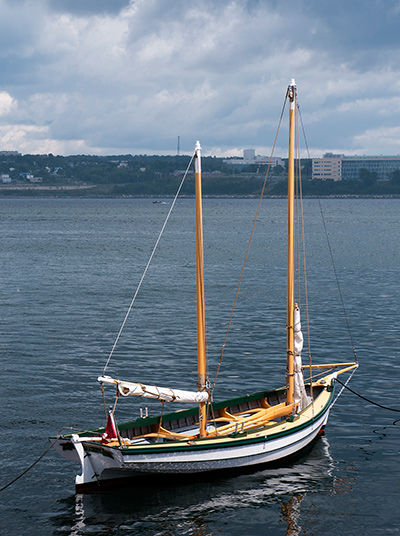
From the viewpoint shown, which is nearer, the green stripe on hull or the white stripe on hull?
the green stripe on hull

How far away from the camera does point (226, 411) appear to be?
37.3 meters

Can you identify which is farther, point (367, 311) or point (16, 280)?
point (16, 280)

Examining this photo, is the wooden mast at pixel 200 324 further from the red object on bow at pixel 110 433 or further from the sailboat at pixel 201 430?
the red object on bow at pixel 110 433

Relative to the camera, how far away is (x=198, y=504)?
3098 cm

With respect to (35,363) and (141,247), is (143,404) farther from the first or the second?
(141,247)

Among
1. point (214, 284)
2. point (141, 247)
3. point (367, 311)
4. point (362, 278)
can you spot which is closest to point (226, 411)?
point (367, 311)

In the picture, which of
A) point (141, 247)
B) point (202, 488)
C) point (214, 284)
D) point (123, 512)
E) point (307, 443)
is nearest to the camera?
point (123, 512)

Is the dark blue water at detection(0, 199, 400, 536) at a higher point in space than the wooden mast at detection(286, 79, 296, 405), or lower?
lower

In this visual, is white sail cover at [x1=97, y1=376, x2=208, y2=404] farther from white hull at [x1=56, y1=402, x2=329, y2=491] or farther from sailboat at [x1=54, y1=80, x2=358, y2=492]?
white hull at [x1=56, y1=402, x2=329, y2=491]

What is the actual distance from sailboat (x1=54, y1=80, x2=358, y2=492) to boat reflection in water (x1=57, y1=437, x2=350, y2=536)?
61cm

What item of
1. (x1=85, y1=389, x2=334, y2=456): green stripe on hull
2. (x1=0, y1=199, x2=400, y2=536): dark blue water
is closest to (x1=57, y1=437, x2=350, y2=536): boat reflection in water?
(x1=0, y1=199, x2=400, y2=536): dark blue water

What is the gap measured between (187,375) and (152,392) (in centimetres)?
1844

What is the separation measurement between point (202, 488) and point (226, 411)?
5.68 meters

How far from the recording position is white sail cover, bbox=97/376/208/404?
29719mm
